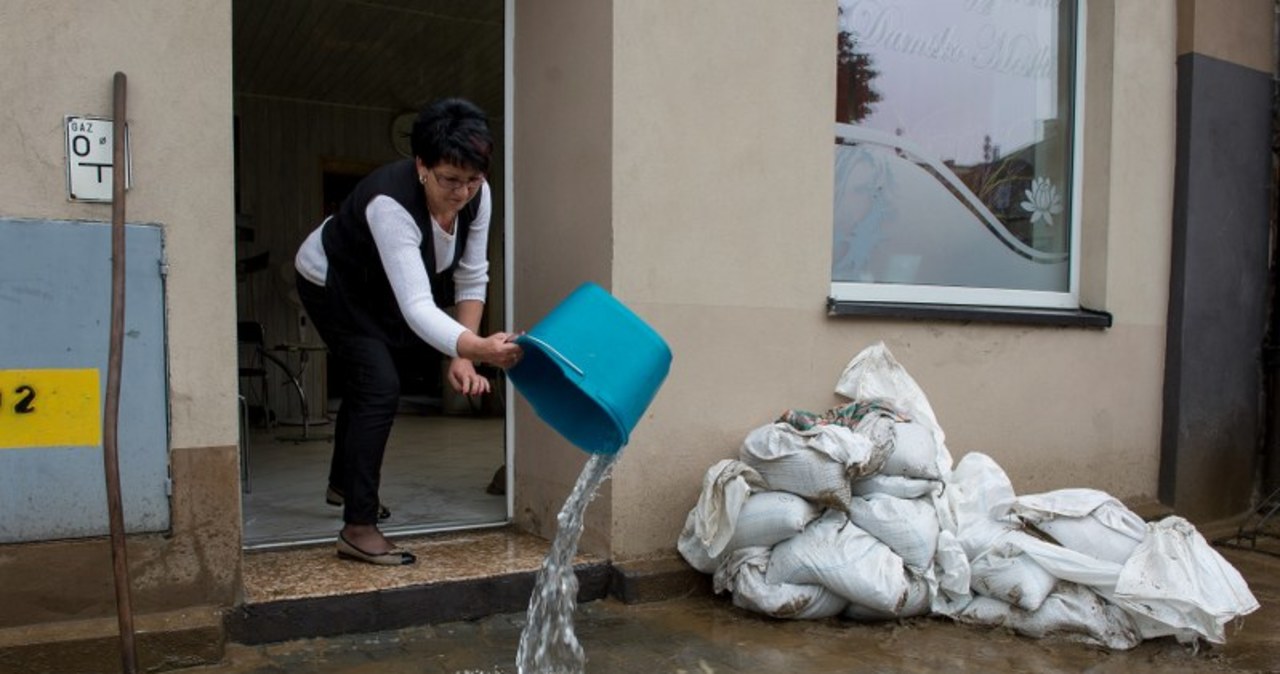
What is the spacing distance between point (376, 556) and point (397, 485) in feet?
4.20

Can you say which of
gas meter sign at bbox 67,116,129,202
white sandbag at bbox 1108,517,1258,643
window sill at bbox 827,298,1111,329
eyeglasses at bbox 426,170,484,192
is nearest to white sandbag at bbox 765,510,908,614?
white sandbag at bbox 1108,517,1258,643

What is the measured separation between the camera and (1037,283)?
4.44m

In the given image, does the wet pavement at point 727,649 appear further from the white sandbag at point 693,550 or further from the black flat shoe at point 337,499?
the black flat shoe at point 337,499

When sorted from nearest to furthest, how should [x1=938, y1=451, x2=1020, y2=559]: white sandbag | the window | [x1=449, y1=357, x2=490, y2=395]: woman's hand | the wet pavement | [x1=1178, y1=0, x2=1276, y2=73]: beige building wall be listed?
[x1=449, y1=357, x2=490, y2=395]: woman's hand → the wet pavement → [x1=938, y1=451, x2=1020, y2=559]: white sandbag → the window → [x1=1178, y1=0, x2=1276, y2=73]: beige building wall

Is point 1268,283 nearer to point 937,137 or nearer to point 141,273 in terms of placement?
point 937,137

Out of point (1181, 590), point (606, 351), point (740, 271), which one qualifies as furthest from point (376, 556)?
point (1181, 590)

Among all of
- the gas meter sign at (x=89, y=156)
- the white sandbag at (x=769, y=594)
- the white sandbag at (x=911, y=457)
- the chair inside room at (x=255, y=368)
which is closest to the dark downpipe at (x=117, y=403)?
the gas meter sign at (x=89, y=156)

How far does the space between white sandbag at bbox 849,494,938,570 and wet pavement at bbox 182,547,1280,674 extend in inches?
9.0

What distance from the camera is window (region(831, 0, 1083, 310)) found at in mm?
3885

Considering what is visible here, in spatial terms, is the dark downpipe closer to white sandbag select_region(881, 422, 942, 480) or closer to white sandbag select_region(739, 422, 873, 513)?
white sandbag select_region(739, 422, 873, 513)

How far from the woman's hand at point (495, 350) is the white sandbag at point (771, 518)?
117cm

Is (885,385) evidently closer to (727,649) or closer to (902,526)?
(902,526)

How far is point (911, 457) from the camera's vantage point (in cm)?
314

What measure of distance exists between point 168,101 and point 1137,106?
163 inches
